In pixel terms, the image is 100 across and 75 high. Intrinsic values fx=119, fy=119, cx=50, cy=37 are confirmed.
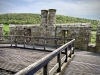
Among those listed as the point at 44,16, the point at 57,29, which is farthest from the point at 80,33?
the point at 44,16

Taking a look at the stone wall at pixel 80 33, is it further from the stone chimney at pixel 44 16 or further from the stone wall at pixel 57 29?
the stone chimney at pixel 44 16

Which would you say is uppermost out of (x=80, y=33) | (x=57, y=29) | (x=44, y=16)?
(x=44, y=16)

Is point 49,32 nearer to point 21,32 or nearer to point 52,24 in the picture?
point 52,24

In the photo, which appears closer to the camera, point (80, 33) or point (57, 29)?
point (80, 33)

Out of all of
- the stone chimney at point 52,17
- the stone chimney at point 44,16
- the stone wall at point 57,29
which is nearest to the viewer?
the stone wall at point 57,29

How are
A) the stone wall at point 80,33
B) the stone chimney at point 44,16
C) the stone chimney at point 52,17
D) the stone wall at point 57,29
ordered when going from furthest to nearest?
1. the stone chimney at point 44,16
2. the stone chimney at point 52,17
3. the stone wall at point 57,29
4. the stone wall at point 80,33

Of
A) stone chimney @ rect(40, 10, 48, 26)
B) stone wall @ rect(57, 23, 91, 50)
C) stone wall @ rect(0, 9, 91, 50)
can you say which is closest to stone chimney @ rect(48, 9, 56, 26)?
stone wall @ rect(0, 9, 91, 50)

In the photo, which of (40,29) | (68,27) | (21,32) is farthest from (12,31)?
(68,27)

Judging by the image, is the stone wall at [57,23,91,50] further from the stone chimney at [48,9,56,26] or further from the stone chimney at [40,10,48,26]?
the stone chimney at [40,10,48,26]

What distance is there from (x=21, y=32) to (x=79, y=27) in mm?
6662

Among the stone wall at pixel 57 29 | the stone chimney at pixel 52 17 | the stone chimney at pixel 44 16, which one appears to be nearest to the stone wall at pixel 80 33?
the stone wall at pixel 57 29

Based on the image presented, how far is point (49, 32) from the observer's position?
12148 mm

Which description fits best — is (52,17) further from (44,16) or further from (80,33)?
(80,33)

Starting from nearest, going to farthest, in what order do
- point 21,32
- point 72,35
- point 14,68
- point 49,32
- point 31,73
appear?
1. point 31,73
2. point 14,68
3. point 72,35
4. point 49,32
5. point 21,32
